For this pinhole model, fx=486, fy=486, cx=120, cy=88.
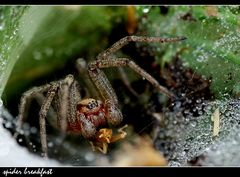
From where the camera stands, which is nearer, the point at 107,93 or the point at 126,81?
the point at 107,93

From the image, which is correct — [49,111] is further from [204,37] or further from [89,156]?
[204,37]

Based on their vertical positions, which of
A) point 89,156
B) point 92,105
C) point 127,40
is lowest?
point 89,156

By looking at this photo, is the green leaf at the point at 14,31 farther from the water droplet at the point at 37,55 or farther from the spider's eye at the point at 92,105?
the spider's eye at the point at 92,105

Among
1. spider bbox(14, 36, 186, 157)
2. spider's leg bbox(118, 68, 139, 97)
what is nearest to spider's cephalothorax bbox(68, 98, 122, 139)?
spider bbox(14, 36, 186, 157)

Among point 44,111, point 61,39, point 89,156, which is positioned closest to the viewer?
point 44,111

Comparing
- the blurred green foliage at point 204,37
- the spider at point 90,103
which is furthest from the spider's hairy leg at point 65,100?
the blurred green foliage at point 204,37

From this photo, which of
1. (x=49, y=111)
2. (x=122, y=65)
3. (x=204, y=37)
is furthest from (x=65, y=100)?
(x=204, y=37)

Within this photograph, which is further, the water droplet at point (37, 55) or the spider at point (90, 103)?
the water droplet at point (37, 55)

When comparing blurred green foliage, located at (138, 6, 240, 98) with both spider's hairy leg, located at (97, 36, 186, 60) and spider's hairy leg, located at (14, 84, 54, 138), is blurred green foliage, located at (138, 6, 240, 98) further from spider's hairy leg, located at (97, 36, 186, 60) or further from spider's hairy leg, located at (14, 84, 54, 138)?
spider's hairy leg, located at (14, 84, 54, 138)
